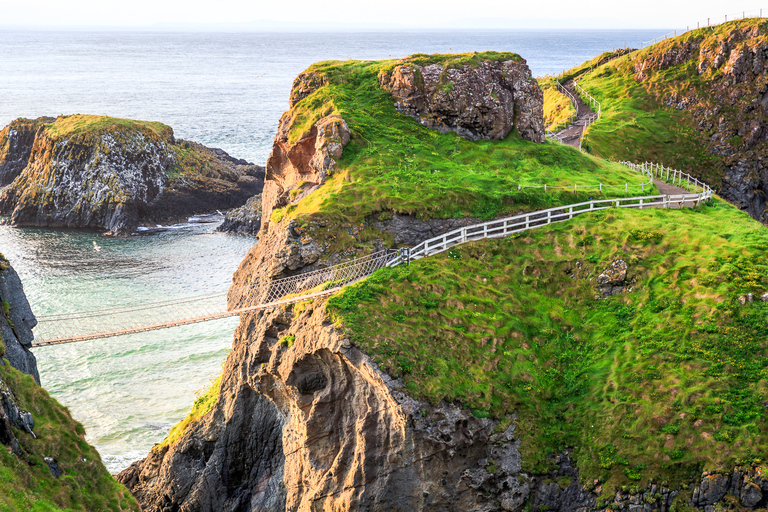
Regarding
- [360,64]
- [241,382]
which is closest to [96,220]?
[360,64]

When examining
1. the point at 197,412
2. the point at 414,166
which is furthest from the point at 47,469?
the point at 414,166

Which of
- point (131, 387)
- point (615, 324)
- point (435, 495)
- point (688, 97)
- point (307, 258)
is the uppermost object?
point (688, 97)

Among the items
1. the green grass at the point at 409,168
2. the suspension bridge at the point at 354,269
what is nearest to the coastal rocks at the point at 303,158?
the green grass at the point at 409,168

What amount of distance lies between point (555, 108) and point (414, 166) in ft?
154

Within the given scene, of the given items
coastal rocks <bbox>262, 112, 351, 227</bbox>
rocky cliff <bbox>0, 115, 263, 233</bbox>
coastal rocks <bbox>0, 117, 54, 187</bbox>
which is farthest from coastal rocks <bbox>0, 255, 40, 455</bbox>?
coastal rocks <bbox>0, 117, 54, 187</bbox>

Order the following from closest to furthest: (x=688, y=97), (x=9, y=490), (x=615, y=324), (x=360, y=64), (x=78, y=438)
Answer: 1. (x=9, y=490)
2. (x=78, y=438)
3. (x=615, y=324)
4. (x=360, y=64)
5. (x=688, y=97)

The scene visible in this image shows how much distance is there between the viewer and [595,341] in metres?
32.7

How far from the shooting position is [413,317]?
103 feet

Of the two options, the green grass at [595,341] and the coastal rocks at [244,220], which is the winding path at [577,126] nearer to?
the green grass at [595,341]

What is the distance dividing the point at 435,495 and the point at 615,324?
11.8 m

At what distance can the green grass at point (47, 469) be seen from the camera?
22781mm

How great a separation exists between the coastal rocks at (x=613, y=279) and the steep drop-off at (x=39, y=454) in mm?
23092

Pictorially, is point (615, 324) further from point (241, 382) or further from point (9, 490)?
point (9, 490)

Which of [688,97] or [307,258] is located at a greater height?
[688,97]
